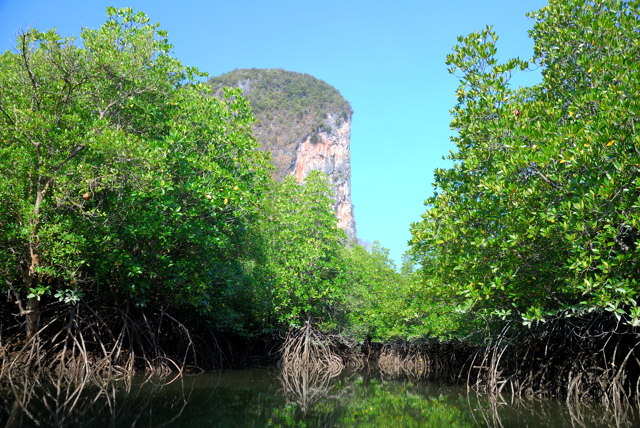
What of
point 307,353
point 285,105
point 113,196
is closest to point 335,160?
point 285,105

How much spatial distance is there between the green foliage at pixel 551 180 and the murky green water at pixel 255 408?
1.41 m

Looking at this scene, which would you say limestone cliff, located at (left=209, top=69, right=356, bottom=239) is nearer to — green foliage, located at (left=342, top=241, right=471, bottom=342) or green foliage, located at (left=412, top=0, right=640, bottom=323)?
green foliage, located at (left=342, top=241, right=471, bottom=342)

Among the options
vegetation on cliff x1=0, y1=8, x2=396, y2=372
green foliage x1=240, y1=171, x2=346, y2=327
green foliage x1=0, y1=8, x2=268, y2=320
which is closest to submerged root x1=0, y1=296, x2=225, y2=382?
vegetation on cliff x1=0, y1=8, x2=396, y2=372

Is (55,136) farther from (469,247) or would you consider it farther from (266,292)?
(266,292)

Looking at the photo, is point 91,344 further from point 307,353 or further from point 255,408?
point 307,353

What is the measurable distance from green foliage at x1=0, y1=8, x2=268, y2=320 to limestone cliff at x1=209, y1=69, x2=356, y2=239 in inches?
2615

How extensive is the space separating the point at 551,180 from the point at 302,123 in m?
79.6

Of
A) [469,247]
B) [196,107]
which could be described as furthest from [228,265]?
[469,247]

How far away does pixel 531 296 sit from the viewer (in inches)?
276

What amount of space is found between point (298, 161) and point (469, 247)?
75386mm

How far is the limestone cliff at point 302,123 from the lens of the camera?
79438 mm

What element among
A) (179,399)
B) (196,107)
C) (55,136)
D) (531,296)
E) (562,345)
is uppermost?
(196,107)

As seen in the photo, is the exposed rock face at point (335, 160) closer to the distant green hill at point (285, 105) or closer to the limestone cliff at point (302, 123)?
the limestone cliff at point (302, 123)

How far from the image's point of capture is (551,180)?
234 inches
